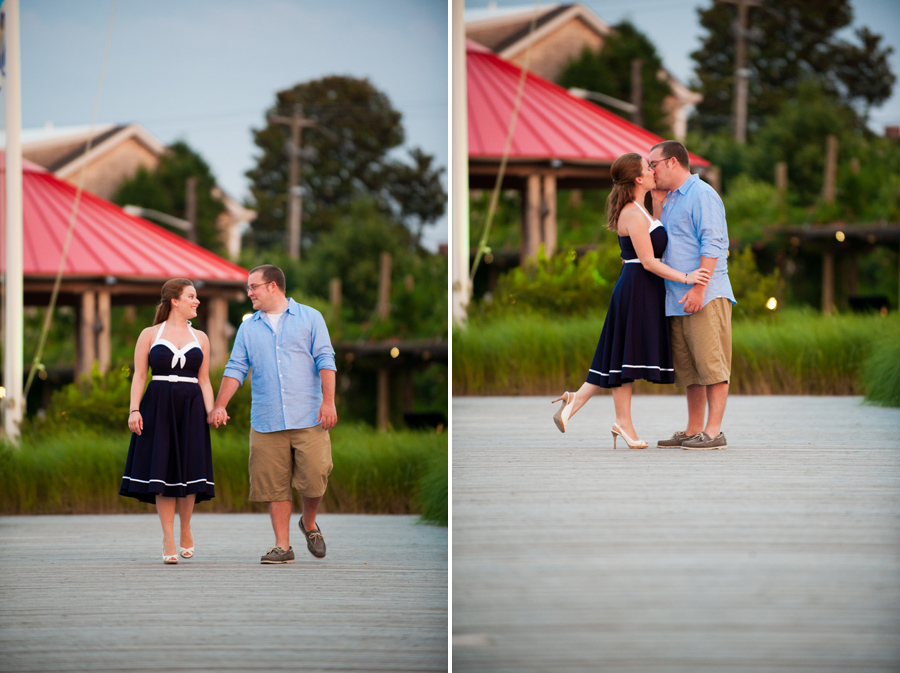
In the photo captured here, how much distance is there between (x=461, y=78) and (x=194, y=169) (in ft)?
46.5

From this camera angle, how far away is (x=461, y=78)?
5043 millimetres

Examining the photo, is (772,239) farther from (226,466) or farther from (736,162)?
(226,466)

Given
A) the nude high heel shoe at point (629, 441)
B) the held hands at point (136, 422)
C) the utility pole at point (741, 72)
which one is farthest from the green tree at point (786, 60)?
the held hands at point (136, 422)

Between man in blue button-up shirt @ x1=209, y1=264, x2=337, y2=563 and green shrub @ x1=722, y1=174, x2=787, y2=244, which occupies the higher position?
green shrub @ x1=722, y1=174, x2=787, y2=244

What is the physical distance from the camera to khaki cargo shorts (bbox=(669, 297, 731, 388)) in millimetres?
3812

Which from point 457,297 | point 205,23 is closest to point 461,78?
point 457,297

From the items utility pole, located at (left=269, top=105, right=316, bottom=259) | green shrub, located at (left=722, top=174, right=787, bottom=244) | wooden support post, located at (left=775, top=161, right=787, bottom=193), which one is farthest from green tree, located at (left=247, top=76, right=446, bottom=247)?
wooden support post, located at (left=775, top=161, right=787, bottom=193)

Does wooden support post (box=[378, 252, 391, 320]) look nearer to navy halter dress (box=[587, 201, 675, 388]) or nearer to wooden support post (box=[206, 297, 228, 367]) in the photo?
wooden support post (box=[206, 297, 228, 367])

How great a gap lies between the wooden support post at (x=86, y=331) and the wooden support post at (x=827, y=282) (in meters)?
6.79

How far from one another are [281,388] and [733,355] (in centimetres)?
371

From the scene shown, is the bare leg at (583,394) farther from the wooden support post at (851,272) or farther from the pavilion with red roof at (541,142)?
the wooden support post at (851,272)

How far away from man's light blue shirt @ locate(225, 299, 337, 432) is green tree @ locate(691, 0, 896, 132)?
2.98 meters

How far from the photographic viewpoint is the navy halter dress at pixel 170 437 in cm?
369

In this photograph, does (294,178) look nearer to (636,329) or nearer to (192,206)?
(192,206)
